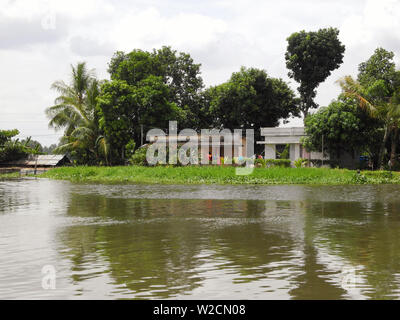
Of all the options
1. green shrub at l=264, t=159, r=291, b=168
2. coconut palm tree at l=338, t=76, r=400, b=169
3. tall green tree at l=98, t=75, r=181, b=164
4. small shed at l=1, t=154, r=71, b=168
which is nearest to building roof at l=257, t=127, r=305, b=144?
green shrub at l=264, t=159, r=291, b=168

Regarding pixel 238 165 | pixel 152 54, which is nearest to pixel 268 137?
pixel 238 165

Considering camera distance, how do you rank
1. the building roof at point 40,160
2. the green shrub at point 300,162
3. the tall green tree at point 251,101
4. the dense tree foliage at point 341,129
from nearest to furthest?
the dense tree foliage at point 341,129
the green shrub at point 300,162
the building roof at point 40,160
the tall green tree at point 251,101

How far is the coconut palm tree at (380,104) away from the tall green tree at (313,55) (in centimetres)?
959

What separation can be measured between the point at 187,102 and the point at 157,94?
830 cm

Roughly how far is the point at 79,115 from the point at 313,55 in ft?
Result: 70.5

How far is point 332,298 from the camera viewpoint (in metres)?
6.04

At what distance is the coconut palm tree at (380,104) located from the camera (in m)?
32.2

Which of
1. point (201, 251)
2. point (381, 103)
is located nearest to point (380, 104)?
point (381, 103)

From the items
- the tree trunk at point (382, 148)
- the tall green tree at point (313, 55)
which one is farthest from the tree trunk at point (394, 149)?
the tall green tree at point (313, 55)

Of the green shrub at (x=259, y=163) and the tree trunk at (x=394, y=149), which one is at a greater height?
the tree trunk at (x=394, y=149)

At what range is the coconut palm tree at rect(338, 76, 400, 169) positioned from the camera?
32.2 m

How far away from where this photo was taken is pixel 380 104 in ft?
110

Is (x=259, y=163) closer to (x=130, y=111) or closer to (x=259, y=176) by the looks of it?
(x=259, y=176)

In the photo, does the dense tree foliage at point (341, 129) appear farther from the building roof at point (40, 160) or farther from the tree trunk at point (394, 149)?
the building roof at point (40, 160)
